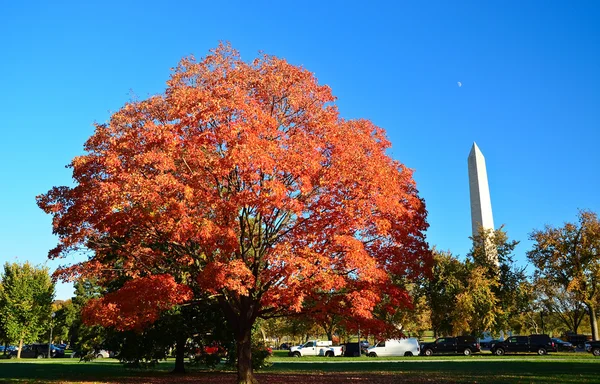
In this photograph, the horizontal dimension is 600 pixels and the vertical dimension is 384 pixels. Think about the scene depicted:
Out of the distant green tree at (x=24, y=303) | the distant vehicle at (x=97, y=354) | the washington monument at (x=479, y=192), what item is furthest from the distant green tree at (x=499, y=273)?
the distant green tree at (x=24, y=303)

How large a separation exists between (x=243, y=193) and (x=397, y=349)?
1544 inches

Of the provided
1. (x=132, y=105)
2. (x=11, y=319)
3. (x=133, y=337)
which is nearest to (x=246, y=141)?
(x=132, y=105)

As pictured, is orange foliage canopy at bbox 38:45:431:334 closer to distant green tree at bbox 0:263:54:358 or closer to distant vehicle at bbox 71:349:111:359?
distant vehicle at bbox 71:349:111:359

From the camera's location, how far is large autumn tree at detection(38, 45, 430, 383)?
13.8m

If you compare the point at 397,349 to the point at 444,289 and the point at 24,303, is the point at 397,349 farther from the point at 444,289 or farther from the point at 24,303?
the point at 24,303

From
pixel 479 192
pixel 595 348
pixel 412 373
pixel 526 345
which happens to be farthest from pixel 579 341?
pixel 412 373

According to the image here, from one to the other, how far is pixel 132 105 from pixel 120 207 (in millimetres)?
4037

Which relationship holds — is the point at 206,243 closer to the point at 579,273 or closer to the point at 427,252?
the point at 427,252

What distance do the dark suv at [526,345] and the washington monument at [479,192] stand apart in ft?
33.7

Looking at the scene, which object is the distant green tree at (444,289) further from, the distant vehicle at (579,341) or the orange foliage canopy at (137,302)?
the orange foliage canopy at (137,302)

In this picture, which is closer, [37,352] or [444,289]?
[444,289]

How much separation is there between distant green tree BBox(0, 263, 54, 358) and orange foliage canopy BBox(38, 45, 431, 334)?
137 feet

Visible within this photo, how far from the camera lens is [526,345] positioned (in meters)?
43.1

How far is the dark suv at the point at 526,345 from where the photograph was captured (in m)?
42.4
